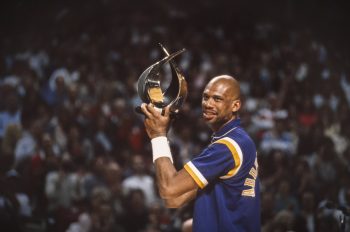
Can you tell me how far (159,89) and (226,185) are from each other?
2.23 ft

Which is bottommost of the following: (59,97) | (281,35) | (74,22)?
(59,97)

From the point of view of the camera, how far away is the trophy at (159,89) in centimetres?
312

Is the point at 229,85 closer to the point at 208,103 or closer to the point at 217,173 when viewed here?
the point at 208,103

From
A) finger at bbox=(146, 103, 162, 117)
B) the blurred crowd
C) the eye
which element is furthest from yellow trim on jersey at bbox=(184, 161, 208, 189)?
the blurred crowd

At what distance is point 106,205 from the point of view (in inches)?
255

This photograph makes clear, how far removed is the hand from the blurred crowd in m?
1.58

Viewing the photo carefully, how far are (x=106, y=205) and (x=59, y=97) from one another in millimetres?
2807

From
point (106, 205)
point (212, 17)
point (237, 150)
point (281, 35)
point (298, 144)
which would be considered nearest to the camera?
point (237, 150)

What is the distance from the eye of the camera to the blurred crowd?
21.7 feet

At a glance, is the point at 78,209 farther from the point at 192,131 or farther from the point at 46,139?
the point at 192,131

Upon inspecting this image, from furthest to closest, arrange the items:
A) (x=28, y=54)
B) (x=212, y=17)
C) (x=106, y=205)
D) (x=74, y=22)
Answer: (x=212, y=17) < (x=74, y=22) < (x=28, y=54) < (x=106, y=205)

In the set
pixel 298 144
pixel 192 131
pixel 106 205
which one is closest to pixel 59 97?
pixel 192 131

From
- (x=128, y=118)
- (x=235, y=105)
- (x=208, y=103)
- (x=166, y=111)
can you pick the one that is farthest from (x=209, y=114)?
(x=128, y=118)

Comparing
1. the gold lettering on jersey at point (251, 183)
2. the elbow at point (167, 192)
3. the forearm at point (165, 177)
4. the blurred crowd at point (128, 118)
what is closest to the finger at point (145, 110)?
the forearm at point (165, 177)
